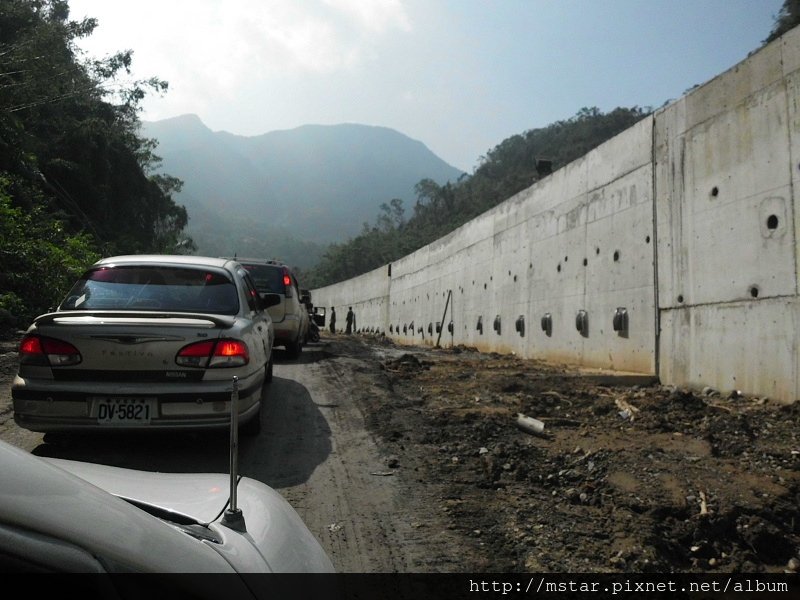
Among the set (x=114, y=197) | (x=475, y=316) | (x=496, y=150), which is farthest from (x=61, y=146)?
(x=496, y=150)

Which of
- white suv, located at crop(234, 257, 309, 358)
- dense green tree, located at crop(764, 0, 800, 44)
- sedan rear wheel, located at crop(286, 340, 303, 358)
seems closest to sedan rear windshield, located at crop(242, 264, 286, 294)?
white suv, located at crop(234, 257, 309, 358)

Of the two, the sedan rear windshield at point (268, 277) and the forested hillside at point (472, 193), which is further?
the forested hillside at point (472, 193)

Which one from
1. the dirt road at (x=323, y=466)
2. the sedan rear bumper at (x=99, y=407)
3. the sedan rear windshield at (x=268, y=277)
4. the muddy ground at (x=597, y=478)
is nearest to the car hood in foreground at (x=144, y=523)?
the dirt road at (x=323, y=466)

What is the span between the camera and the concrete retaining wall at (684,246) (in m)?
5.92

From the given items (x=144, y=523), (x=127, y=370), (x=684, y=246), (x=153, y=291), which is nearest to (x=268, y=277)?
(x=153, y=291)

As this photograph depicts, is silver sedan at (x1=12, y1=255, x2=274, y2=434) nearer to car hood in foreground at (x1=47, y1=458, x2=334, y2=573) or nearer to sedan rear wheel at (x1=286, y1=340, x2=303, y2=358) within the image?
car hood in foreground at (x1=47, y1=458, x2=334, y2=573)

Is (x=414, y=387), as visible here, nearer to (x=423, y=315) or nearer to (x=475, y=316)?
(x=475, y=316)

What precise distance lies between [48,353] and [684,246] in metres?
Answer: 7.25

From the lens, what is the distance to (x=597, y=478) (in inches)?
159

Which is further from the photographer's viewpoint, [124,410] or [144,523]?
[124,410]

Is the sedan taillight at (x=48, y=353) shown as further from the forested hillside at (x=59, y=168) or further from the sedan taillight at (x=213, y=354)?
the forested hillside at (x=59, y=168)

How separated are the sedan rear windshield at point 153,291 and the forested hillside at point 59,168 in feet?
21.9

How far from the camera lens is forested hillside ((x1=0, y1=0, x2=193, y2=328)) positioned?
11492mm

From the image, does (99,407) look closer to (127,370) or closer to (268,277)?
(127,370)
